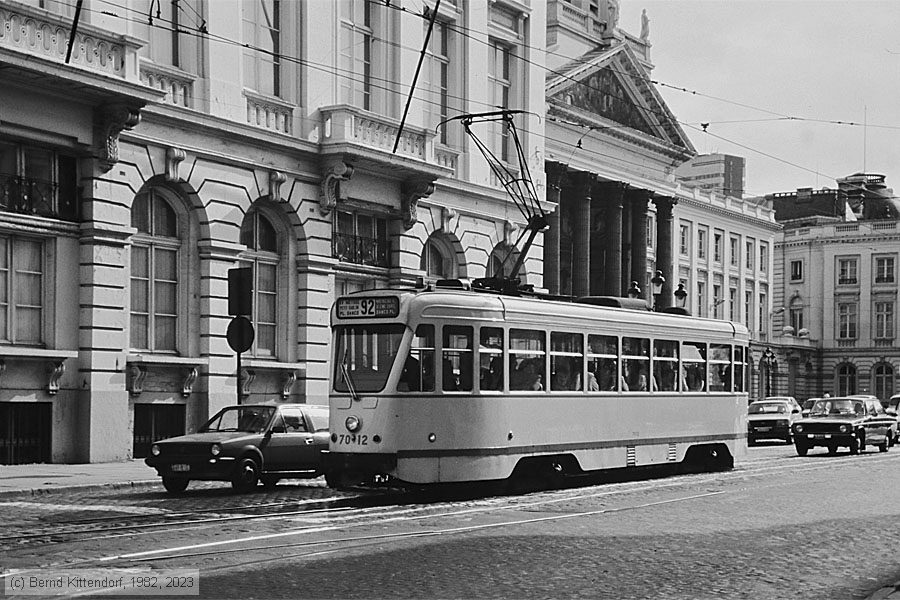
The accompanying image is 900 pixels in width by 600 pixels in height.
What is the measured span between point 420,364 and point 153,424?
34.7 feet

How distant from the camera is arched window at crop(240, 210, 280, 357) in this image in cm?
3183

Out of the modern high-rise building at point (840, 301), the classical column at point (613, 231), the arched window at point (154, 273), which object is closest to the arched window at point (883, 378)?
the modern high-rise building at point (840, 301)

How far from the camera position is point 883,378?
375 ft

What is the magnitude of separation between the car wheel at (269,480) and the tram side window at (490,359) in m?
4.07

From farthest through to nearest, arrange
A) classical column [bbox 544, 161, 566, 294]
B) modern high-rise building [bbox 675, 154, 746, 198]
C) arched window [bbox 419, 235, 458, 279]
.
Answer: modern high-rise building [bbox 675, 154, 746, 198]
classical column [bbox 544, 161, 566, 294]
arched window [bbox 419, 235, 458, 279]

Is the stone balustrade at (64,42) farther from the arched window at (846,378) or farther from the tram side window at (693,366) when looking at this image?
the arched window at (846,378)

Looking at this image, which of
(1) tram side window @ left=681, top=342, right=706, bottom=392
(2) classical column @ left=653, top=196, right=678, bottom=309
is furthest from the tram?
(2) classical column @ left=653, top=196, right=678, bottom=309

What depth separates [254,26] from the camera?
31.7m

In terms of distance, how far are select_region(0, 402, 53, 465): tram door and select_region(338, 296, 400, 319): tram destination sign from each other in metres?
8.34

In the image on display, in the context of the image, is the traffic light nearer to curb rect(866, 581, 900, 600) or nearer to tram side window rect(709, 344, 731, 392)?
tram side window rect(709, 344, 731, 392)

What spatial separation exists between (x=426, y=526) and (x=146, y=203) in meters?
14.9

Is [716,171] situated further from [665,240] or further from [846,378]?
[665,240]

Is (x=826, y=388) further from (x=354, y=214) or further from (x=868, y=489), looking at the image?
(x=868, y=489)

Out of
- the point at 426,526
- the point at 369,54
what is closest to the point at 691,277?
the point at 369,54
